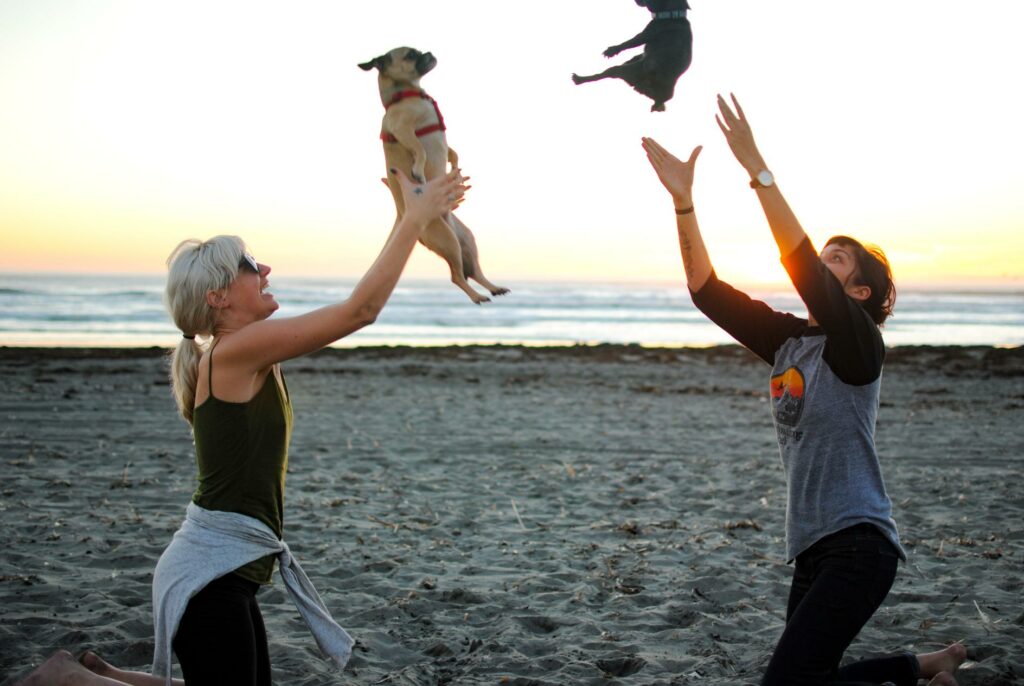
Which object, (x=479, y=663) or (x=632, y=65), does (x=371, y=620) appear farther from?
(x=632, y=65)

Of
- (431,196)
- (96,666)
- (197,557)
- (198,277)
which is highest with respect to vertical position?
(431,196)

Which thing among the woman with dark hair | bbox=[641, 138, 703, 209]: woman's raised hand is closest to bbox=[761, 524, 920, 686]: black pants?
the woman with dark hair

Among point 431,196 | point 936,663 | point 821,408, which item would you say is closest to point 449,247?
point 431,196

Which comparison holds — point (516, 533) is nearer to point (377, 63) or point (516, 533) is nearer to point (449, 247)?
point (449, 247)

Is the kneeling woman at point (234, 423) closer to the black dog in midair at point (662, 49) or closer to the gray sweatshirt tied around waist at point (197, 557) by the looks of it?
the gray sweatshirt tied around waist at point (197, 557)

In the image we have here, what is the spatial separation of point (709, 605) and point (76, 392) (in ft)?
39.0

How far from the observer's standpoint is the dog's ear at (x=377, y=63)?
2.48 meters

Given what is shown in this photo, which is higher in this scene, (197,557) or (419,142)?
(419,142)

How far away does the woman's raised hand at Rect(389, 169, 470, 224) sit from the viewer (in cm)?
254

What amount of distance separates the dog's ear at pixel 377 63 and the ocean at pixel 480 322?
782 inches

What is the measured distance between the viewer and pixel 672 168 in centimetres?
320

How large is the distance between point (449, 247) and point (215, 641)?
1.44 metres

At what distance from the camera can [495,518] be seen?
23.6ft

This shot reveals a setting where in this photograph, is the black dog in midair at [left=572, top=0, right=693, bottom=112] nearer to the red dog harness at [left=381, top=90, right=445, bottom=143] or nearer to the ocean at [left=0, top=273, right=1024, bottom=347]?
the red dog harness at [left=381, top=90, right=445, bottom=143]
